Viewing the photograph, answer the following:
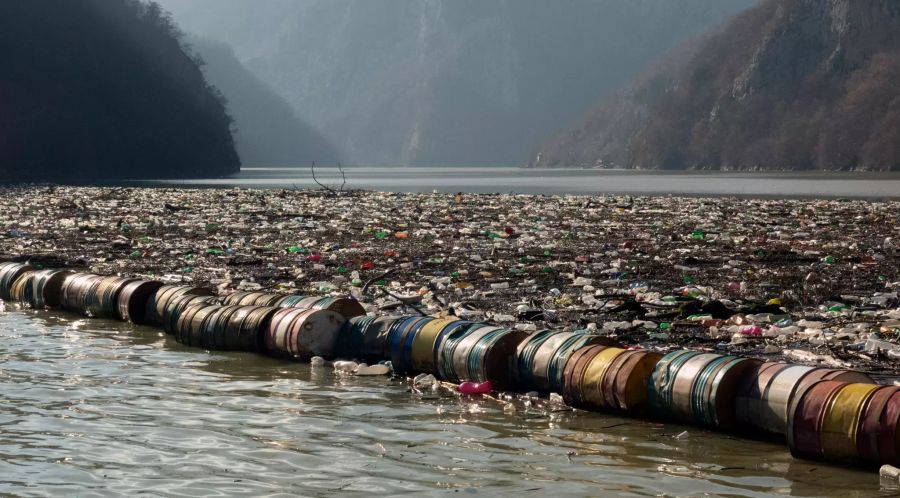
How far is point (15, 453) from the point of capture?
26.1 ft

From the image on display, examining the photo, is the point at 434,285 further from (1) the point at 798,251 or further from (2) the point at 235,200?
(2) the point at 235,200

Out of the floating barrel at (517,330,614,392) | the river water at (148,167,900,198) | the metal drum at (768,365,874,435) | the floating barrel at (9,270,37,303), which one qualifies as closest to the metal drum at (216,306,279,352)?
the floating barrel at (517,330,614,392)

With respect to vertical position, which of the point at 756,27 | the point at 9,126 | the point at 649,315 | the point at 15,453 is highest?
the point at 756,27

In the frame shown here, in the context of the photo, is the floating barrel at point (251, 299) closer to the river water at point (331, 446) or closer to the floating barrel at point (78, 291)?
the floating barrel at point (78, 291)

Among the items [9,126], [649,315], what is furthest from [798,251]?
[9,126]

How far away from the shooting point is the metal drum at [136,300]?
48.1 feet

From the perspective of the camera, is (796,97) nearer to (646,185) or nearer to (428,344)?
(646,185)

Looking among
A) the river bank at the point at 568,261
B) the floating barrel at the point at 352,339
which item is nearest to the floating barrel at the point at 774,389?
the river bank at the point at 568,261

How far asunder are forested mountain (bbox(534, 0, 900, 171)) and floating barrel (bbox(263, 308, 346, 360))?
14217 cm

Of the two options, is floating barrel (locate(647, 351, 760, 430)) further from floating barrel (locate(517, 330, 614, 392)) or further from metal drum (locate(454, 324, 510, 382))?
metal drum (locate(454, 324, 510, 382))

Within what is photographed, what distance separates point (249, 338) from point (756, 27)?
194 m

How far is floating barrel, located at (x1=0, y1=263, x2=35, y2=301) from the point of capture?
1706 centimetres

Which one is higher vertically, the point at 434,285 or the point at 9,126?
the point at 9,126

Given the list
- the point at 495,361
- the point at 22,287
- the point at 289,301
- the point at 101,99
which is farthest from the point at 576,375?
Result: the point at 101,99
